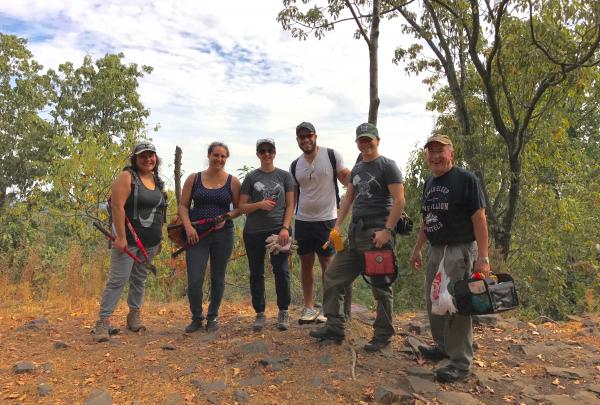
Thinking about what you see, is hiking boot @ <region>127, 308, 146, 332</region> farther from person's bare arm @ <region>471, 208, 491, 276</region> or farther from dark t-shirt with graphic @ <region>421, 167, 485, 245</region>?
person's bare arm @ <region>471, 208, 491, 276</region>

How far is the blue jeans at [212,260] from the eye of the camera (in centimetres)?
444

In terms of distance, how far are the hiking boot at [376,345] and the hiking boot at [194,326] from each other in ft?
5.77

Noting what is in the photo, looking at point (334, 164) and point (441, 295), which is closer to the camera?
point (441, 295)

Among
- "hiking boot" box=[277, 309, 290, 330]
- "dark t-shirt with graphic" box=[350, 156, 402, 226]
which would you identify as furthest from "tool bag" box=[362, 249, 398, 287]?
"hiking boot" box=[277, 309, 290, 330]

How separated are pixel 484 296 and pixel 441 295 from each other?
343 mm

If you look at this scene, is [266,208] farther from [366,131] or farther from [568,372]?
[568,372]

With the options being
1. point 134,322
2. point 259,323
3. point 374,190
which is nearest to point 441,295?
point 374,190

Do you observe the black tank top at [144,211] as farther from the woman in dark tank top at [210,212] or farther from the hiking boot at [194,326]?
the hiking boot at [194,326]

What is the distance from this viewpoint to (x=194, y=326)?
463 centimetres

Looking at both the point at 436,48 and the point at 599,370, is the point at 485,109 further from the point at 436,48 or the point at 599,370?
the point at 599,370

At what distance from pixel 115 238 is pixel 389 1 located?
20.4 ft

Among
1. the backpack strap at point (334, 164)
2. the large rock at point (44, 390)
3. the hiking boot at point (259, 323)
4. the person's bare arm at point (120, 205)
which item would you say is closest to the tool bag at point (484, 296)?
the backpack strap at point (334, 164)

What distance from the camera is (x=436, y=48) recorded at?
37.1ft

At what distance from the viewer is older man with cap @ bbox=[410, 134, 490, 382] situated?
340cm
